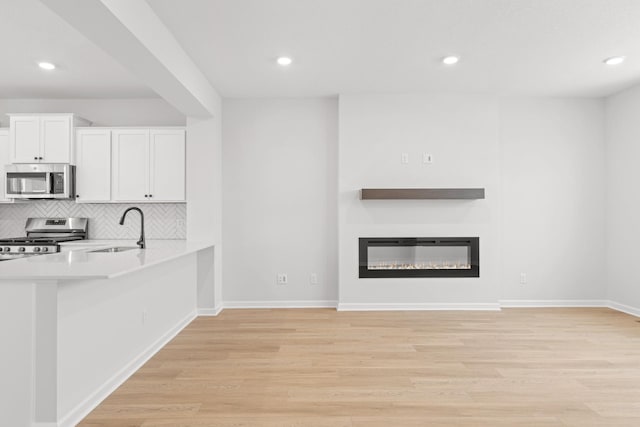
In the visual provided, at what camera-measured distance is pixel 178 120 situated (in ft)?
17.1

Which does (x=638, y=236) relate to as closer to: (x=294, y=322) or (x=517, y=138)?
(x=517, y=138)

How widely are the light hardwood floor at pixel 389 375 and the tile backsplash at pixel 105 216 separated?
1.33 m

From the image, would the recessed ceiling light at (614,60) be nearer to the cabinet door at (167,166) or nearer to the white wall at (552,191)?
the white wall at (552,191)

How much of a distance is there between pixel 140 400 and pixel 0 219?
3899mm

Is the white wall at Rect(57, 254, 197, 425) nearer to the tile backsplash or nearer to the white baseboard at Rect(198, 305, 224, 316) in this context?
the white baseboard at Rect(198, 305, 224, 316)

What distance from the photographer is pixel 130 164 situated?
15.8ft

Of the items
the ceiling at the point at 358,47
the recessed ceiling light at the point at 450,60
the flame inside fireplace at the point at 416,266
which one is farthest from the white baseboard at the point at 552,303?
the recessed ceiling light at the point at 450,60

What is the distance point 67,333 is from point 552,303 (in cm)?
522

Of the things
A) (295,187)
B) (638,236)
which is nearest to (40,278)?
(295,187)

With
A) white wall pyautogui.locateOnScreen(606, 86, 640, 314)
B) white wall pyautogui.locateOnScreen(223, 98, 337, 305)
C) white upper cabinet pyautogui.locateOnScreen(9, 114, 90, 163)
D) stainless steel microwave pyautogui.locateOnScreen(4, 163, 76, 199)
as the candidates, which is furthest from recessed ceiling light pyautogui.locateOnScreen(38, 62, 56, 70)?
white wall pyautogui.locateOnScreen(606, 86, 640, 314)

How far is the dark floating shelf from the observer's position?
15.9 ft

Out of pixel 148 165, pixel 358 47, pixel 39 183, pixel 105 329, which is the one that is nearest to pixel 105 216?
pixel 39 183

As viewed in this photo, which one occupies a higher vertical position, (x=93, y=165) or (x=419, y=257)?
(x=93, y=165)

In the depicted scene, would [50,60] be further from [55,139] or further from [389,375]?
[389,375]
